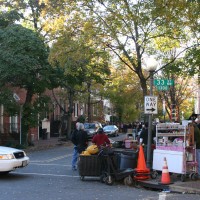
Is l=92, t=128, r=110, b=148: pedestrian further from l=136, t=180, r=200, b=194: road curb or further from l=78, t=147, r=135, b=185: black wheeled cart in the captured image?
l=136, t=180, r=200, b=194: road curb

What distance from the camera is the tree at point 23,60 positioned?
979 inches

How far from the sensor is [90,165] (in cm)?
1240

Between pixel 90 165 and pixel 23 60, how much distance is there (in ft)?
46.4

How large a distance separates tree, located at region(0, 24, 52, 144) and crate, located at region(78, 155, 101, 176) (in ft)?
44.8

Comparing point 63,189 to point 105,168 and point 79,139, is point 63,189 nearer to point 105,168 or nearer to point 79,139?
point 105,168

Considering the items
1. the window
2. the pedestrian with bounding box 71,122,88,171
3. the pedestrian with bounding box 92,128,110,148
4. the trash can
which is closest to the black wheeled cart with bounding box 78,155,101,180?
the trash can

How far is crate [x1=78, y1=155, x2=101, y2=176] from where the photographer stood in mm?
12383

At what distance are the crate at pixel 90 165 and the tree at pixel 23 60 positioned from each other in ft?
44.8

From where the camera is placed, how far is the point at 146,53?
17844 mm

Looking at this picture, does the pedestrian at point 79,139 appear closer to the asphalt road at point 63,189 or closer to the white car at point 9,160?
the asphalt road at point 63,189

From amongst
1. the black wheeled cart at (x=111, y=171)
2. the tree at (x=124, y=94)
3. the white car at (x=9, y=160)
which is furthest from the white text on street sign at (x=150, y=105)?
the tree at (x=124, y=94)

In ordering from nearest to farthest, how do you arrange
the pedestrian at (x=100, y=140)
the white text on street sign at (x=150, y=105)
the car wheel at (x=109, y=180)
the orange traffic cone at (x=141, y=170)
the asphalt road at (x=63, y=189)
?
the asphalt road at (x=63, y=189) < the car wheel at (x=109, y=180) < the orange traffic cone at (x=141, y=170) < the white text on street sign at (x=150, y=105) < the pedestrian at (x=100, y=140)

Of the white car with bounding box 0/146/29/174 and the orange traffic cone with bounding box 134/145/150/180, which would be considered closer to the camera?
the orange traffic cone with bounding box 134/145/150/180

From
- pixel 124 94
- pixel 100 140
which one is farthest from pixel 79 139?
pixel 124 94
